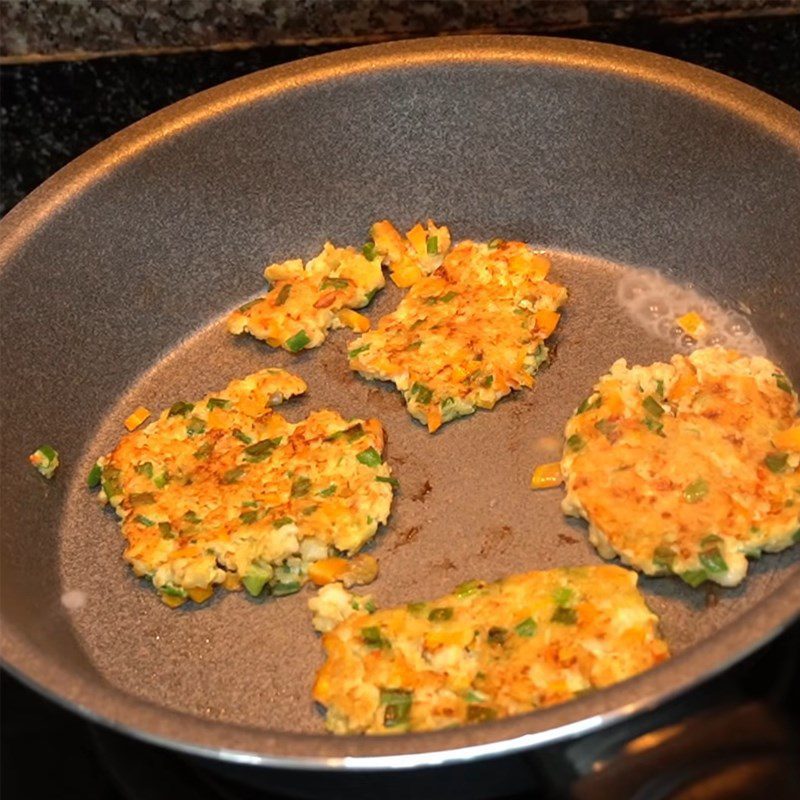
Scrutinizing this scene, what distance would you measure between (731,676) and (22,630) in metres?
0.69

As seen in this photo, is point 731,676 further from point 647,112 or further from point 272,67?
point 272,67

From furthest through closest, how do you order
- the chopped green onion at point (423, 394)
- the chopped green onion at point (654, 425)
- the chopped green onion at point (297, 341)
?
the chopped green onion at point (297, 341)
the chopped green onion at point (423, 394)
the chopped green onion at point (654, 425)

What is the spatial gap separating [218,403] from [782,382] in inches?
28.5

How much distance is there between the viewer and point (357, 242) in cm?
163

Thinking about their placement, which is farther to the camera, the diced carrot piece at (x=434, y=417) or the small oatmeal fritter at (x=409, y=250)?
the small oatmeal fritter at (x=409, y=250)

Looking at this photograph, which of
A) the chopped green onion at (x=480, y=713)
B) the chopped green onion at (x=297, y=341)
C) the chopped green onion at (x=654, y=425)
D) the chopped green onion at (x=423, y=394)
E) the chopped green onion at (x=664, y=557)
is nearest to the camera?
the chopped green onion at (x=480, y=713)

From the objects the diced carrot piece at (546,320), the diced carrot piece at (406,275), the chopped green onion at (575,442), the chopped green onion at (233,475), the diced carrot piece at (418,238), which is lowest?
the chopped green onion at (575,442)

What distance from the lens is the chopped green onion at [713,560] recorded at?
116cm

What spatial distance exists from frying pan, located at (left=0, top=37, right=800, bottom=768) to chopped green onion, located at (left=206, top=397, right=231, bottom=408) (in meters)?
0.08

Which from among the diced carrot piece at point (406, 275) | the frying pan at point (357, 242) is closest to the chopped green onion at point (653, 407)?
the frying pan at point (357, 242)

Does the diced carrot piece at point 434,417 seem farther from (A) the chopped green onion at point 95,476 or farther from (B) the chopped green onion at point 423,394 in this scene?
(A) the chopped green onion at point 95,476

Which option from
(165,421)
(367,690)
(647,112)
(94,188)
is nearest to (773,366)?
(647,112)

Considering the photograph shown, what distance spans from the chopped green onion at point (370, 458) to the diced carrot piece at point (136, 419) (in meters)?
0.34

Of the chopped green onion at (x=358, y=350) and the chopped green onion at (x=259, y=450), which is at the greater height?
the chopped green onion at (x=358, y=350)
